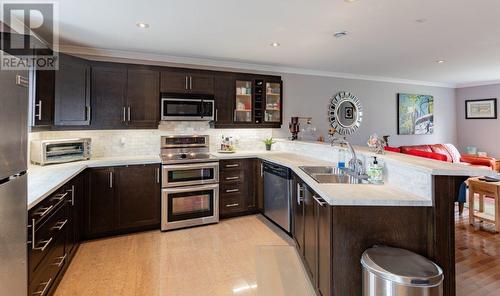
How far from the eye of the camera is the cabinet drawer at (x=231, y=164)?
407 centimetres

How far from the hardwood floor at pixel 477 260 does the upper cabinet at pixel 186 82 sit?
152 inches

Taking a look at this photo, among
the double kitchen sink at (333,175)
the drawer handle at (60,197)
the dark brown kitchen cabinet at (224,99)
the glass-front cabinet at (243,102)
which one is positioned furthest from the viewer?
the glass-front cabinet at (243,102)

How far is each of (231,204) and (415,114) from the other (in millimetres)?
5235

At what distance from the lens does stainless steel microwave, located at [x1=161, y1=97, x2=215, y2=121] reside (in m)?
3.96

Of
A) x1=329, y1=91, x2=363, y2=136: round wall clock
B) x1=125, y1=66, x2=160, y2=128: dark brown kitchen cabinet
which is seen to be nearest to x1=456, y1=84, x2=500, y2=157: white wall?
x1=329, y1=91, x2=363, y2=136: round wall clock

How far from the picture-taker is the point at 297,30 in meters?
3.09

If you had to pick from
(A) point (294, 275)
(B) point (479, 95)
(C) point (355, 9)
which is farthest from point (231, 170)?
(B) point (479, 95)

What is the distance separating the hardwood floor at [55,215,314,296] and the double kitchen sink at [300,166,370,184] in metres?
0.98

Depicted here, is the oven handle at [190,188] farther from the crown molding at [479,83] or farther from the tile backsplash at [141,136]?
the crown molding at [479,83]

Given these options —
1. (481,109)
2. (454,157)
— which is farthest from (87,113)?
(481,109)

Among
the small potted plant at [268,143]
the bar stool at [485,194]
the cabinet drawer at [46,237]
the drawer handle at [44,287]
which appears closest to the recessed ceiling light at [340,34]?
the small potted plant at [268,143]

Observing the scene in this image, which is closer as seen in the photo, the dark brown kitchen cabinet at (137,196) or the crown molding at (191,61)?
the dark brown kitchen cabinet at (137,196)

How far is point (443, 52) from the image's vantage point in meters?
3.97

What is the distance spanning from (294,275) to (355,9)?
2.68m
